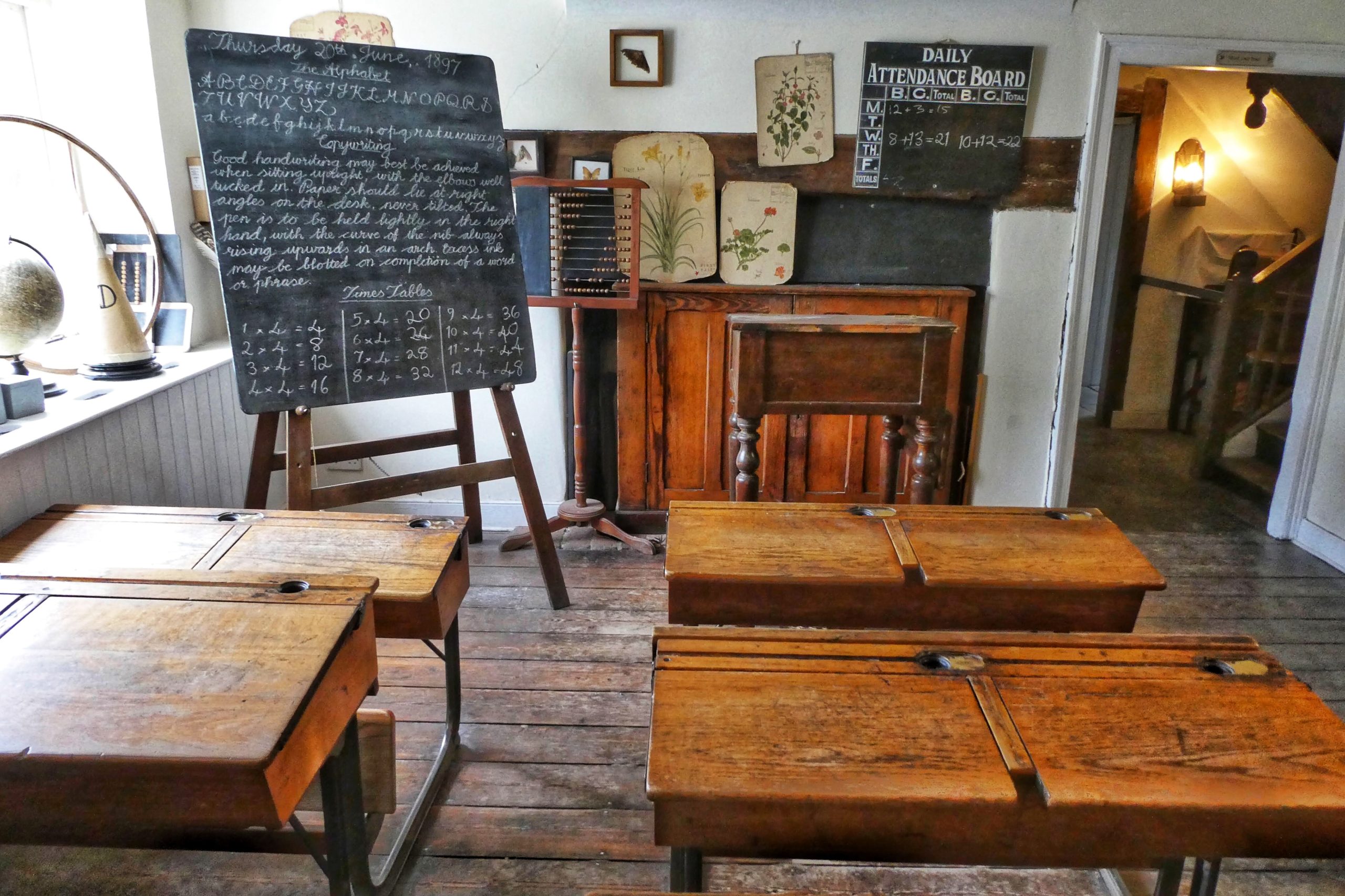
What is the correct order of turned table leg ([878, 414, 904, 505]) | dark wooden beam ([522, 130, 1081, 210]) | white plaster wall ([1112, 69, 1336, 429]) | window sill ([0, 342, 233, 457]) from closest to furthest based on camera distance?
window sill ([0, 342, 233, 457]) < turned table leg ([878, 414, 904, 505]) < dark wooden beam ([522, 130, 1081, 210]) < white plaster wall ([1112, 69, 1336, 429])

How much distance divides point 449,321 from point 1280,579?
299 cm

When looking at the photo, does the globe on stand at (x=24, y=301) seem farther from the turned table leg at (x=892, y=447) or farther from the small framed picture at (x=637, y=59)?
the turned table leg at (x=892, y=447)

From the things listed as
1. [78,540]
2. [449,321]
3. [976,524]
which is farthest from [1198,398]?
[78,540]

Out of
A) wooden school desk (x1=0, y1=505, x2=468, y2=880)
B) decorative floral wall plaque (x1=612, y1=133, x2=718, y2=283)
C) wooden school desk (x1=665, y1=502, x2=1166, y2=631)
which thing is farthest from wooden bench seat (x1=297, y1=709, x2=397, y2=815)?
decorative floral wall plaque (x1=612, y1=133, x2=718, y2=283)

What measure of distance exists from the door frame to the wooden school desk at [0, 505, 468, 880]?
2476 millimetres

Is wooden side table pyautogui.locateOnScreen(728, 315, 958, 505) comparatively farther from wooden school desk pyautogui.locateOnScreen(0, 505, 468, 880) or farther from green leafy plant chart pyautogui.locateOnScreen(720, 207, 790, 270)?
green leafy plant chart pyautogui.locateOnScreen(720, 207, 790, 270)

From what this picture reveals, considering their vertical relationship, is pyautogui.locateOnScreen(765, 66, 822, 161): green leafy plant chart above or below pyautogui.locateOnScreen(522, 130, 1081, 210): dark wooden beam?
above

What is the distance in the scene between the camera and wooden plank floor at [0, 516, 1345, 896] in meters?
1.75

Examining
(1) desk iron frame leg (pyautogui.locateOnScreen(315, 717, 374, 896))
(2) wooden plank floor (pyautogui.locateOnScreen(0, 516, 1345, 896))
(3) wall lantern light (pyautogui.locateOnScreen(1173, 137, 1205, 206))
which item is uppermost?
(3) wall lantern light (pyautogui.locateOnScreen(1173, 137, 1205, 206))

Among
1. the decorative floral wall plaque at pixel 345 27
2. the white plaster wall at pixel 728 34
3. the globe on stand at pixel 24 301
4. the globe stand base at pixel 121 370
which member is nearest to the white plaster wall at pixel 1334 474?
the white plaster wall at pixel 728 34

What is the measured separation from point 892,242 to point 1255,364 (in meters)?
2.33

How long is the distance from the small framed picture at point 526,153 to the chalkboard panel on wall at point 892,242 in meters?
0.96

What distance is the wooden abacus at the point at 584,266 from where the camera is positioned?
312 centimetres

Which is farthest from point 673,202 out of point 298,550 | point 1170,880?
point 1170,880
